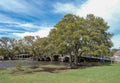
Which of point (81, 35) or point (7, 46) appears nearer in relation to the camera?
point (81, 35)

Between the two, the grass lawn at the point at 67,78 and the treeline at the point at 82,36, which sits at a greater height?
the treeline at the point at 82,36

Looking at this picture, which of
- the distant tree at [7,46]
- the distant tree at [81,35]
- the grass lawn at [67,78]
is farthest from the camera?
the distant tree at [7,46]

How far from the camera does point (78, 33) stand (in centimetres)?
3488

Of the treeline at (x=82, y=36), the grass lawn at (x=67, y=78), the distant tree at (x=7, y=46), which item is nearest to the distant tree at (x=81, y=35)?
the treeline at (x=82, y=36)

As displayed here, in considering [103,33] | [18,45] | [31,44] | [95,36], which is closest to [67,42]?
[95,36]

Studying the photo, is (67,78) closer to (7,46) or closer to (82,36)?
(82,36)

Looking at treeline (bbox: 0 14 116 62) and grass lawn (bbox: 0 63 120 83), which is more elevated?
treeline (bbox: 0 14 116 62)

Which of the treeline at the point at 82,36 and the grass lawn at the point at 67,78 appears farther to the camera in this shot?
the treeline at the point at 82,36

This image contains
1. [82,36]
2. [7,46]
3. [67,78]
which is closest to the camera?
[67,78]

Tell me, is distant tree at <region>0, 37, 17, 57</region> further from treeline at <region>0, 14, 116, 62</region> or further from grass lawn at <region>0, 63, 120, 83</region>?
grass lawn at <region>0, 63, 120, 83</region>

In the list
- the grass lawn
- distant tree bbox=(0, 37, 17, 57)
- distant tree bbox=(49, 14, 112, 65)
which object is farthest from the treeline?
distant tree bbox=(0, 37, 17, 57)

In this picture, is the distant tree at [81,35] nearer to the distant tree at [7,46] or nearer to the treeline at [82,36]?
the treeline at [82,36]

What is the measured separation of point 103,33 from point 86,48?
7.40 meters

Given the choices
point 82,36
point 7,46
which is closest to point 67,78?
point 82,36
